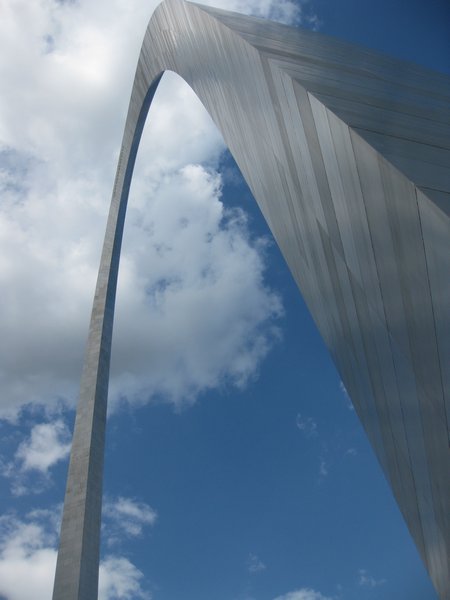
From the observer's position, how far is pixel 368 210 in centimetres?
415

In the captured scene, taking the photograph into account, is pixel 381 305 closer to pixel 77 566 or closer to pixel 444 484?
pixel 444 484

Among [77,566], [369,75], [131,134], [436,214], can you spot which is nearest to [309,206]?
[369,75]

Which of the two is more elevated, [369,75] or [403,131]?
[369,75]

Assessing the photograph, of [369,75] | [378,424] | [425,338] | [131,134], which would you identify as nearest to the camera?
[425,338]

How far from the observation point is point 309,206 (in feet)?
21.2

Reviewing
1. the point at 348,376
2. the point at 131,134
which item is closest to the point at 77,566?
the point at 348,376

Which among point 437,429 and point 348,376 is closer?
point 437,429

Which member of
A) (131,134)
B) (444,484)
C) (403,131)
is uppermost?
(131,134)

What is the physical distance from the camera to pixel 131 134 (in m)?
31.4

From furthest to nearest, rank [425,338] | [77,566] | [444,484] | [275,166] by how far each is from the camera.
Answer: [77,566], [275,166], [444,484], [425,338]

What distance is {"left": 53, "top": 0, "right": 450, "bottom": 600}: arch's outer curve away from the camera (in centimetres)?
372

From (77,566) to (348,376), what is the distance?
880 cm

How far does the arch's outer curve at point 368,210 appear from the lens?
3723 mm

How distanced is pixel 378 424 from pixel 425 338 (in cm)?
362
